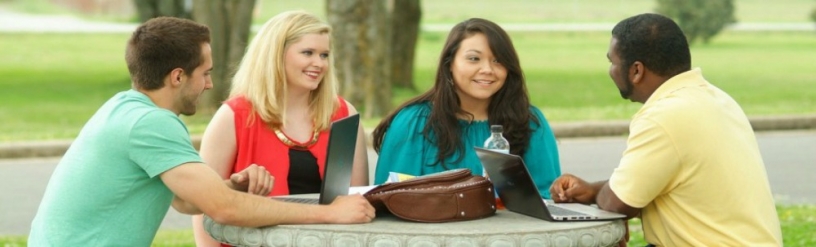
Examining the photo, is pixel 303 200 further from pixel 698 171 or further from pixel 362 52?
pixel 362 52

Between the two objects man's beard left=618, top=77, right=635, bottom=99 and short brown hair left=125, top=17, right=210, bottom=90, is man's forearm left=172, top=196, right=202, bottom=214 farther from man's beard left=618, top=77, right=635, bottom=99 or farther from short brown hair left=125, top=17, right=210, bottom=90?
man's beard left=618, top=77, right=635, bottom=99

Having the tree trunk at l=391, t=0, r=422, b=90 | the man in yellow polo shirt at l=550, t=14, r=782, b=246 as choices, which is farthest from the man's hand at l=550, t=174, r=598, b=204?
the tree trunk at l=391, t=0, r=422, b=90

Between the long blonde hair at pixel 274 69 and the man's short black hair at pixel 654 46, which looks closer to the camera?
the man's short black hair at pixel 654 46

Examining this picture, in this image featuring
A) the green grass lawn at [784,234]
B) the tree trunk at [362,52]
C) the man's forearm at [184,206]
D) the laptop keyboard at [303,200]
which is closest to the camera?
the man's forearm at [184,206]

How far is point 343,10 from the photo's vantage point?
14664mm

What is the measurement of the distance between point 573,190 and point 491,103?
93cm

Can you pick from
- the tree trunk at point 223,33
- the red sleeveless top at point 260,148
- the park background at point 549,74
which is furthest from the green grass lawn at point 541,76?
the red sleeveless top at point 260,148

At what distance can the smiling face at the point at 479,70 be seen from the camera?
5246 millimetres

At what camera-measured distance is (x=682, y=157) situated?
A: 4078 mm

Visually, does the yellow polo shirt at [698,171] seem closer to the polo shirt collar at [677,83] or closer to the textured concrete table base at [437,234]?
the polo shirt collar at [677,83]

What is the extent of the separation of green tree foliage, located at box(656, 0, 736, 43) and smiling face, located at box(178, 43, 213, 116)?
36.0 m

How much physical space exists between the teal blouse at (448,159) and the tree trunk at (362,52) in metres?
9.24

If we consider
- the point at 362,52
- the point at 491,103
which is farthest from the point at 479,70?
the point at 362,52

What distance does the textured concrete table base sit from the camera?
3949 millimetres
